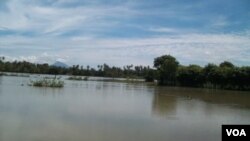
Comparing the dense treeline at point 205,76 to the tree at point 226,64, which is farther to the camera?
the tree at point 226,64

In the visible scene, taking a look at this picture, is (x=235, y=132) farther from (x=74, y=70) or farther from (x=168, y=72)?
(x=74, y=70)

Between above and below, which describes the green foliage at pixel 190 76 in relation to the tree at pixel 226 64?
below

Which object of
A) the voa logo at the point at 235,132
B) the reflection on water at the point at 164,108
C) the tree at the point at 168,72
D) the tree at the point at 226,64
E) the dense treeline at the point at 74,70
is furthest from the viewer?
the dense treeline at the point at 74,70

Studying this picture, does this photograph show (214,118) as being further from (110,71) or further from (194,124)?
(110,71)

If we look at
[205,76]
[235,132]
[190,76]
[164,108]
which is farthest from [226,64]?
[235,132]

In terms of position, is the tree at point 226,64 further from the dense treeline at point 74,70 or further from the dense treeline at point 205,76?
the dense treeline at point 74,70

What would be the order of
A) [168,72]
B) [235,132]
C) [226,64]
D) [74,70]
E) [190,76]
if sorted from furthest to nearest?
[74,70] → [226,64] → [168,72] → [190,76] → [235,132]

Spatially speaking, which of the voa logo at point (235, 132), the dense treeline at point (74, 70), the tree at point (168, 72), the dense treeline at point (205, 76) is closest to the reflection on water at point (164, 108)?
the voa logo at point (235, 132)

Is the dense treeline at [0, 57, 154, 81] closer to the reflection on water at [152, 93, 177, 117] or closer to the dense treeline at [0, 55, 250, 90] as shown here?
the dense treeline at [0, 55, 250, 90]

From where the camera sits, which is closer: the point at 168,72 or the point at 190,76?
the point at 190,76

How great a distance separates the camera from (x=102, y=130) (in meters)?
12.2

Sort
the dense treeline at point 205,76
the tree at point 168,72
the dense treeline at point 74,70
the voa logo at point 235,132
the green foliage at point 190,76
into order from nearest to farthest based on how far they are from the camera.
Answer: the voa logo at point 235,132, the dense treeline at point 205,76, the green foliage at point 190,76, the tree at point 168,72, the dense treeline at point 74,70

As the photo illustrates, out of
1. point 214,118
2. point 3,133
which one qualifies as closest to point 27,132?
point 3,133

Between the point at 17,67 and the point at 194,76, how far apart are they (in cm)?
5905
